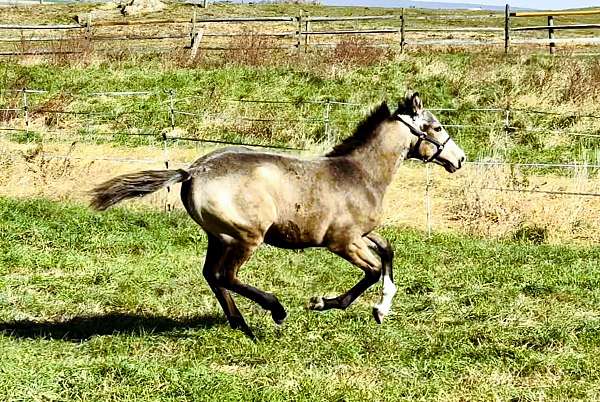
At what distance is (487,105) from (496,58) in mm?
3456

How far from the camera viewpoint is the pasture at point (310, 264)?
5.79 meters

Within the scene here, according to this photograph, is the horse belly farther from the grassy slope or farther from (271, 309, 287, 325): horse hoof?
the grassy slope

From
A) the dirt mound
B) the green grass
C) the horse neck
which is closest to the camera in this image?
the green grass

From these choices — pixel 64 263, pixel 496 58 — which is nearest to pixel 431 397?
pixel 64 263

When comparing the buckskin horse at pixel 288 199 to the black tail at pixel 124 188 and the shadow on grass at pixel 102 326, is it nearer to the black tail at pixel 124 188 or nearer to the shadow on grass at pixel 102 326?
the black tail at pixel 124 188

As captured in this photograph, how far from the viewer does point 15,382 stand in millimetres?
5430

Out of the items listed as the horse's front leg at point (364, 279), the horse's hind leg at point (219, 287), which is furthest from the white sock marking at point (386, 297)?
the horse's hind leg at point (219, 287)

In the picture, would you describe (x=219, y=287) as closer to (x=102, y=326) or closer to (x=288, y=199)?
(x=288, y=199)

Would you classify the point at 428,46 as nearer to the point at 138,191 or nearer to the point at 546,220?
the point at 546,220

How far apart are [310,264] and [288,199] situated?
8.85 feet

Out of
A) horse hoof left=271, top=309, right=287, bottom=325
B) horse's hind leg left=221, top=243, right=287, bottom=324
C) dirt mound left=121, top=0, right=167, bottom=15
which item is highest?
dirt mound left=121, top=0, right=167, bottom=15

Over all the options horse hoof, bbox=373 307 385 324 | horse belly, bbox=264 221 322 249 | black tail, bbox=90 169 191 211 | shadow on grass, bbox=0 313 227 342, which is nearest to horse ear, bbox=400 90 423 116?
horse belly, bbox=264 221 322 249

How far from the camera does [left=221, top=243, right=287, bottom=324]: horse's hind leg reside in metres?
6.51

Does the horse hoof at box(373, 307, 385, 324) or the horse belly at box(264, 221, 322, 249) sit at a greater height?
the horse belly at box(264, 221, 322, 249)
